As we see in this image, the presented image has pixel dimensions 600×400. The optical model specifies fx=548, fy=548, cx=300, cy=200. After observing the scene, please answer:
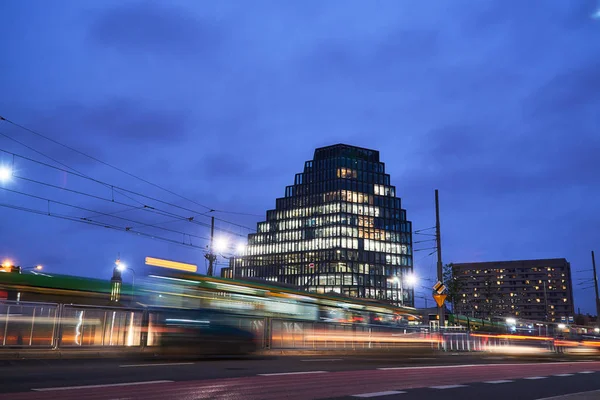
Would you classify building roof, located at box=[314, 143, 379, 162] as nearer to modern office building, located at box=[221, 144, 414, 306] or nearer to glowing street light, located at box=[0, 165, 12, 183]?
modern office building, located at box=[221, 144, 414, 306]

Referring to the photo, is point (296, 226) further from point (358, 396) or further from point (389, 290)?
point (358, 396)

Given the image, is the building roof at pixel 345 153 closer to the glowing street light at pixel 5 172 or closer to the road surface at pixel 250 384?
the glowing street light at pixel 5 172

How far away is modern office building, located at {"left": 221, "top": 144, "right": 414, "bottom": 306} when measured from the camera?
444 ft

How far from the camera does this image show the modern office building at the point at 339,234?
135375 millimetres

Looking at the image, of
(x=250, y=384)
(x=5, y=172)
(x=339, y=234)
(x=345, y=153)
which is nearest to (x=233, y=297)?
(x=250, y=384)

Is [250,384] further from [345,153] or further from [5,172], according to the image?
[345,153]

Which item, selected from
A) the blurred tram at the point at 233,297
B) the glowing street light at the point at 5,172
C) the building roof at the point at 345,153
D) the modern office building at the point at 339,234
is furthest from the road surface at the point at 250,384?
the building roof at the point at 345,153

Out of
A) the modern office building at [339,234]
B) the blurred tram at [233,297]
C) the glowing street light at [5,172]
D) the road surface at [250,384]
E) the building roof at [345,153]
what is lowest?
the road surface at [250,384]

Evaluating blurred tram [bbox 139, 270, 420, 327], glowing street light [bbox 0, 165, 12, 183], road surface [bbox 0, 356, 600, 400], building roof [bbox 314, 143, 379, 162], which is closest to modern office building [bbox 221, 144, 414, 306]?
building roof [bbox 314, 143, 379, 162]

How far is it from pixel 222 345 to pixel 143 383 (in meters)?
9.77

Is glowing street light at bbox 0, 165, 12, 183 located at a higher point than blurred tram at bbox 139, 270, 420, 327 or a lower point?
higher

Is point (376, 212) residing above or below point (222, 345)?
above

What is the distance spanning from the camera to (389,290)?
5349 inches

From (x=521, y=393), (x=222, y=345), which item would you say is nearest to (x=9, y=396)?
(x=521, y=393)
